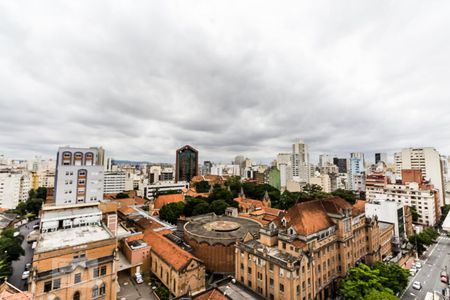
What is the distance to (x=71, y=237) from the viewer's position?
1179 inches

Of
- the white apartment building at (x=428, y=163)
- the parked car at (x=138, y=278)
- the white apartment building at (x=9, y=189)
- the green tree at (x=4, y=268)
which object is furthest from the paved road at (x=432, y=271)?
the white apartment building at (x=9, y=189)

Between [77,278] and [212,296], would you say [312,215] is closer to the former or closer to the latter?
[212,296]

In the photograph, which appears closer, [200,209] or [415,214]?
[200,209]

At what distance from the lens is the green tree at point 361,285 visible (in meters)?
26.6

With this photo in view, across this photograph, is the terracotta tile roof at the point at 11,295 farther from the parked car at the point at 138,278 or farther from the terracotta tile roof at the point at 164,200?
the terracotta tile roof at the point at 164,200

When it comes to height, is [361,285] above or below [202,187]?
below

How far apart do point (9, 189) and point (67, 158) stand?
7193 cm

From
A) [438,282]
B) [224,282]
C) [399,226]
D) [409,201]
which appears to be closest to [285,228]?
[224,282]

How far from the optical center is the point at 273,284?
27484 mm

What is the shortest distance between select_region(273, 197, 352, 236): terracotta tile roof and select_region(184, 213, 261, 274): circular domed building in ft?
28.7

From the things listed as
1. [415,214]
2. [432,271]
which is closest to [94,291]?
[432,271]

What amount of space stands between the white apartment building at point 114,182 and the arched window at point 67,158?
79461 millimetres

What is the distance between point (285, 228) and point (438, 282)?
30451 millimetres

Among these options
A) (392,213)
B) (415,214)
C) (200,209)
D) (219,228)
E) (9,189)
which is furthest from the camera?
(9,189)
